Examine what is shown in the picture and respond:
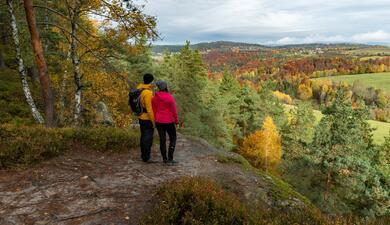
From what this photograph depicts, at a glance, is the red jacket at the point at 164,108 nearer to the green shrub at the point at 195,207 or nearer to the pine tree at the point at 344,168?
the green shrub at the point at 195,207

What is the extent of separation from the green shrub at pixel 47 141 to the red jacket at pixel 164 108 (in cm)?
243

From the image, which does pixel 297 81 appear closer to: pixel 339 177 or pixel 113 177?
pixel 339 177

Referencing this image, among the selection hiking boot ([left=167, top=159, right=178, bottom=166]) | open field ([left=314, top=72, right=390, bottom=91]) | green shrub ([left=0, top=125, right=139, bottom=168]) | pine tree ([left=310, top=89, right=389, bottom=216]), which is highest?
Answer: green shrub ([left=0, top=125, right=139, bottom=168])

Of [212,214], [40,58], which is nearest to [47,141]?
[40,58]

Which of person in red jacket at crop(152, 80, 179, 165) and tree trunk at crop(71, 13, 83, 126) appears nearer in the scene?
person in red jacket at crop(152, 80, 179, 165)

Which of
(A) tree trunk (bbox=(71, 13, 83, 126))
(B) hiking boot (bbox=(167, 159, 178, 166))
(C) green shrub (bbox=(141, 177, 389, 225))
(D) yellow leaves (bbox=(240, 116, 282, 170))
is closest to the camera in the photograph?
(C) green shrub (bbox=(141, 177, 389, 225))

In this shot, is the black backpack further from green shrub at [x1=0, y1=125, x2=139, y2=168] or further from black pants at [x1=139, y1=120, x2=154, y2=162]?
green shrub at [x1=0, y1=125, x2=139, y2=168]

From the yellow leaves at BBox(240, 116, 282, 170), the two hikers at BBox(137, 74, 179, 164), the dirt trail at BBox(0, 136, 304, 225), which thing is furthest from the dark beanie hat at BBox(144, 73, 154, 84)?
the yellow leaves at BBox(240, 116, 282, 170)

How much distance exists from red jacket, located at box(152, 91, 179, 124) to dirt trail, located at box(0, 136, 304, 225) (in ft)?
4.79

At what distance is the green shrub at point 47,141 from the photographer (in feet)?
28.5

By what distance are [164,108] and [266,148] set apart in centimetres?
4253

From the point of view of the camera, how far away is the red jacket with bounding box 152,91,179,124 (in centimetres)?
878

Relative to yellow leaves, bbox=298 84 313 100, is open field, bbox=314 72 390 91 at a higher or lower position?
higher

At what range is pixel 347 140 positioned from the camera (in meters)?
30.0
